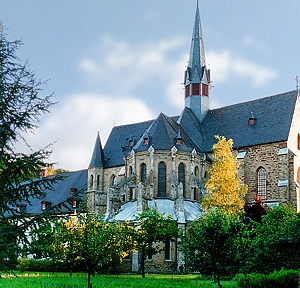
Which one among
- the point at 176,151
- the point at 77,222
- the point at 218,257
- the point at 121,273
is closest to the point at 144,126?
the point at 176,151

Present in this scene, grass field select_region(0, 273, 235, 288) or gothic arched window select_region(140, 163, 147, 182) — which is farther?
gothic arched window select_region(140, 163, 147, 182)

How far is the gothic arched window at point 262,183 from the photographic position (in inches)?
1805

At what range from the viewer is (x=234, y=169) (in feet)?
134

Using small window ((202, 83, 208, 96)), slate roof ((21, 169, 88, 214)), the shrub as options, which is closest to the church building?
small window ((202, 83, 208, 96))

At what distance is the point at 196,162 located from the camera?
4784 cm

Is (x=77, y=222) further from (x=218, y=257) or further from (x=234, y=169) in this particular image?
(x=234, y=169)

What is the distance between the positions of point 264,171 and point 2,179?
36180mm

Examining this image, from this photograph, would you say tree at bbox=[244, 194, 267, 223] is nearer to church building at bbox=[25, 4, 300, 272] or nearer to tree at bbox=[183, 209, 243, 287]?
church building at bbox=[25, 4, 300, 272]

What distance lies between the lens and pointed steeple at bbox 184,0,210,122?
5600 centimetres

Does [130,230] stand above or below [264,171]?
below

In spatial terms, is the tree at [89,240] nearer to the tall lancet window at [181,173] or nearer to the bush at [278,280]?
the bush at [278,280]

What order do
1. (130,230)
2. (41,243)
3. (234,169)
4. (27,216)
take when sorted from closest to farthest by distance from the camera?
(41,243) → (27,216) → (130,230) → (234,169)

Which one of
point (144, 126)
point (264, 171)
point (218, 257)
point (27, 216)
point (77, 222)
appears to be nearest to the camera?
point (27, 216)

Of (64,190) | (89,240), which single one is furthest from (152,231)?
(64,190)
